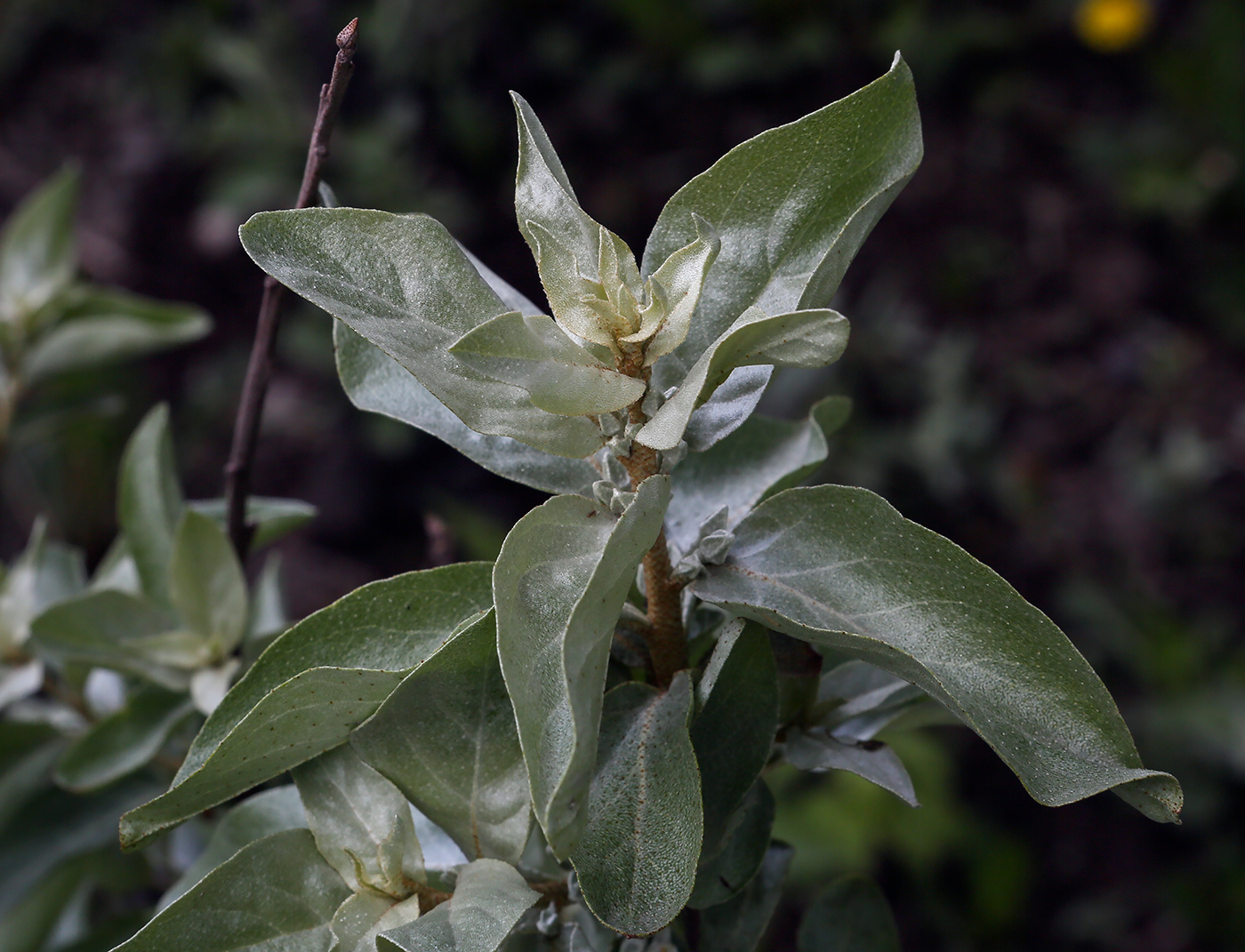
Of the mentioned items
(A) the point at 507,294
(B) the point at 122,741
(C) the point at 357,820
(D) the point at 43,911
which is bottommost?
(D) the point at 43,911

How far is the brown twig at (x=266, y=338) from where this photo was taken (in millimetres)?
653

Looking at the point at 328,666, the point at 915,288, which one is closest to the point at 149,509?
the point at 328,666

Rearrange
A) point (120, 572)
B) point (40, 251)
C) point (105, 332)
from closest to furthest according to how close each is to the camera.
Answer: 1. point (120, 572)
2. point (105, 332)
3. point (40, 251)

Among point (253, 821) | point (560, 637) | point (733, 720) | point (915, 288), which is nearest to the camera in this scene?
point (560, 637)

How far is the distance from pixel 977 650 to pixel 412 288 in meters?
0.36

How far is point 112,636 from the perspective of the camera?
902 millimetres

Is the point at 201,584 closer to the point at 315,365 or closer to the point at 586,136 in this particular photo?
the point at 315,365

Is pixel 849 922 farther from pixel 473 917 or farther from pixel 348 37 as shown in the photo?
pixel 348 37

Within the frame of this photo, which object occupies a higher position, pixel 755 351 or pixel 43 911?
pixel 755 351

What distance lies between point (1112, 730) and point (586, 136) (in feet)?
11.5

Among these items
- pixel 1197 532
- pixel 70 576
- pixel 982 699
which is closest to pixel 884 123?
pixel 982 699

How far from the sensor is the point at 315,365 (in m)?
3.29

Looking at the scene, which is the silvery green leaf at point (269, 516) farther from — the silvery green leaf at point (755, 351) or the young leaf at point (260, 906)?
the silvery green leaf at point (755, 351)

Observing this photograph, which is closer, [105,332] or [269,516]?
[269,516]
